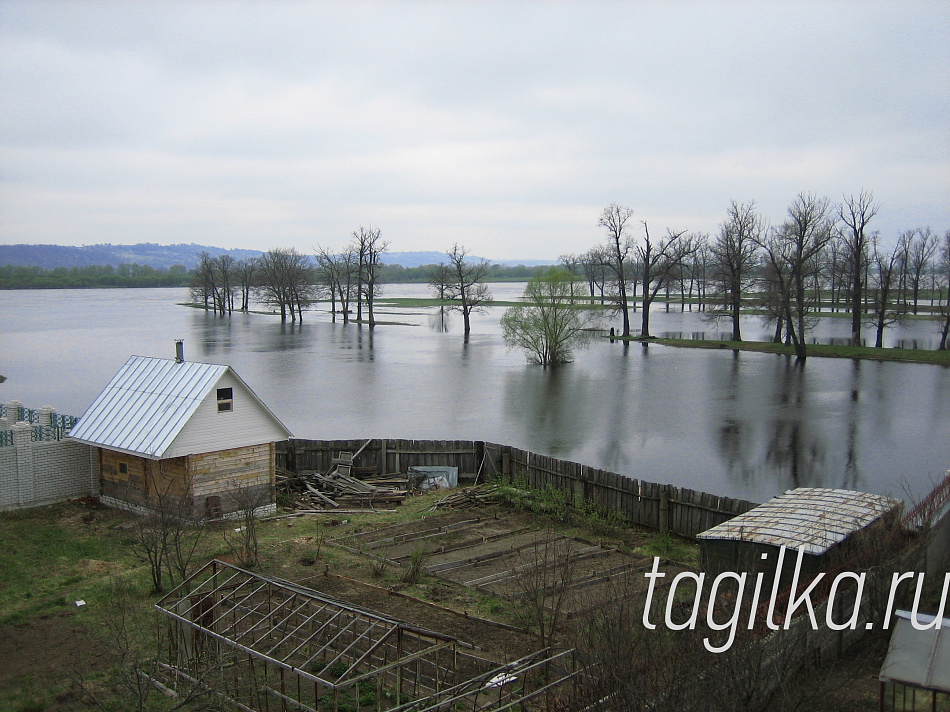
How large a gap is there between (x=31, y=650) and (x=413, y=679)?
6.05m

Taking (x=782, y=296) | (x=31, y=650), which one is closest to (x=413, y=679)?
(x=31, y=650)

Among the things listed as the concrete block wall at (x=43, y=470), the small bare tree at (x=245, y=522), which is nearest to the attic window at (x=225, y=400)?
the small bare tree at (x=245, y=522)

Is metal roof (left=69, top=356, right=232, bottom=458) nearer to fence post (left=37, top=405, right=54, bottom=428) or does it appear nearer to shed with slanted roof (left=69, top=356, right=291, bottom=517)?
shed with slanted roof (left=69, top=356, right=291, bottom=517)

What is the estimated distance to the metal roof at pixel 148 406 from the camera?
61.3ft

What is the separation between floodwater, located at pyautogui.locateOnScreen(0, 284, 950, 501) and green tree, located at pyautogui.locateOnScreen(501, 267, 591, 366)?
1692 millimetres

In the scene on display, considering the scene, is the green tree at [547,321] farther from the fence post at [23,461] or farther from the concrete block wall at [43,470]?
the fence post at [23,461]

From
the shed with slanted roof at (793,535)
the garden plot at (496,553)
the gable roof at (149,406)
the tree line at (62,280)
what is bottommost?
the garden plot at (496,553)

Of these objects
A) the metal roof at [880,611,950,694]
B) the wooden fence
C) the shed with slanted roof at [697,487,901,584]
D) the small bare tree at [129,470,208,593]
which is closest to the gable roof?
the small bare tree at [129,470,208,593]

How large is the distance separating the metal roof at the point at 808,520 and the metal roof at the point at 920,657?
376 cm

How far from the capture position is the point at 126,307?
12262 centimetres

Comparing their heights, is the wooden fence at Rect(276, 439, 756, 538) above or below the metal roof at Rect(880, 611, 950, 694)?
below

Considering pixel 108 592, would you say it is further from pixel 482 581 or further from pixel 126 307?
pixel 126 307

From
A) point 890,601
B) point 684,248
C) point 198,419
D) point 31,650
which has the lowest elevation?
point 31,650

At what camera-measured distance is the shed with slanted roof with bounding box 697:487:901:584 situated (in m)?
12.4
